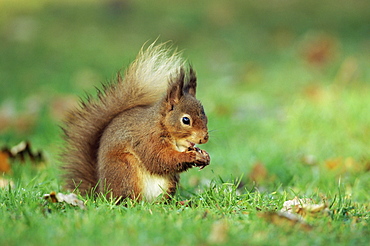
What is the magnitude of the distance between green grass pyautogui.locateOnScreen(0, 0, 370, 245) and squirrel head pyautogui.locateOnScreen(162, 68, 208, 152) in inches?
8.2

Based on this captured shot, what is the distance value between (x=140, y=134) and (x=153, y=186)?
268 millimetres

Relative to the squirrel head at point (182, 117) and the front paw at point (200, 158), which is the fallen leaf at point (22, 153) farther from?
the front paw at point (200, 158)

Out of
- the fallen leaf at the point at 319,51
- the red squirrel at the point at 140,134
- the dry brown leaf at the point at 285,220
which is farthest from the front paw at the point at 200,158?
the fallen leaf at the point at 319,51

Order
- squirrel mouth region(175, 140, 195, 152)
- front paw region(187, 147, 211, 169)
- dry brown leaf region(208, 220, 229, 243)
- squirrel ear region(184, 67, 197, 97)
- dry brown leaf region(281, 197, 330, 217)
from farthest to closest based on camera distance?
squirrel ear region(184, 67, 197, 97) → squirrel mouth region(175, 140, 195, 152) → front paw region(187, 147, 211, 169) → dry brown leaf region(281, 197, 330, 217) → dry brown leaf region(208, 220, 229, 243)

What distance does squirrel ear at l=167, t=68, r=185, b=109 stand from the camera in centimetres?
287

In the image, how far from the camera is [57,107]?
534 centimetres

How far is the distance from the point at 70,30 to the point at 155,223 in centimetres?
613


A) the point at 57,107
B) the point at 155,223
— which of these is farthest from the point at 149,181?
the point at 57,107

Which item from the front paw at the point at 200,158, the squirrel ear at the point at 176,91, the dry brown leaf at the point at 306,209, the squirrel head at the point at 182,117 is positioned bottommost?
the dry brown leaf at the point at 306,209

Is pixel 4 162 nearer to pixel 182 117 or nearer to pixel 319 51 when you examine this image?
pixel 182 117

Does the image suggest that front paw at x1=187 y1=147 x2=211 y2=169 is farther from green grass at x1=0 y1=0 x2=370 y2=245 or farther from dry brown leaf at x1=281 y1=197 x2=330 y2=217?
dry brown leaf at x1=281 y1=197 x2=330 y2=217

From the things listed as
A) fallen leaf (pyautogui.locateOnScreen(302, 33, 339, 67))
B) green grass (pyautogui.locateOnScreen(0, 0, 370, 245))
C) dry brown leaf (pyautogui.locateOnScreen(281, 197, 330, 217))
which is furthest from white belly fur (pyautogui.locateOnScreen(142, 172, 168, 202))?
fallen leaf (pyautogui.locateOnScreen(302, 33, 339, 67))

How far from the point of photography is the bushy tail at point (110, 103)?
311 cm

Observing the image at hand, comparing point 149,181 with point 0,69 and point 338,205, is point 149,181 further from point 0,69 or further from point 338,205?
point 0,69
